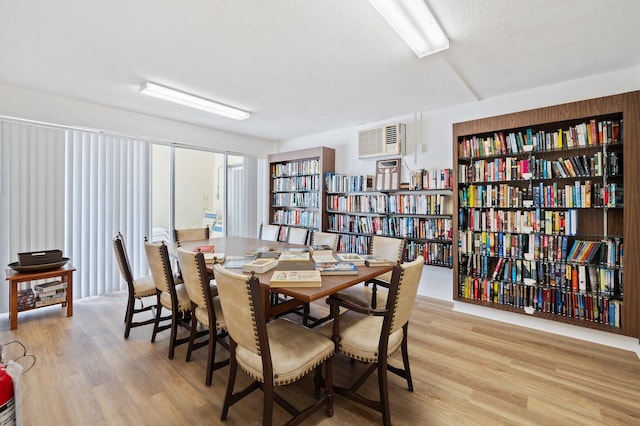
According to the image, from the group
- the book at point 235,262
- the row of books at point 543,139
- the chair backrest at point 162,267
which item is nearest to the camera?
the book at point 235,262

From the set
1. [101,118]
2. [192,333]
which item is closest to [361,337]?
[192,333]

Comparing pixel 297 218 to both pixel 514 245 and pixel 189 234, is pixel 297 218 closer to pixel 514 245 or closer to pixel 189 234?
pixel 189 234

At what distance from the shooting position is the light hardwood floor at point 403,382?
1713mm

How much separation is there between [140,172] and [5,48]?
195 centimetres

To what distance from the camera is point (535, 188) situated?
2.96m

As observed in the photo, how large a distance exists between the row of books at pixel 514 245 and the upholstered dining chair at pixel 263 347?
2.45 metres

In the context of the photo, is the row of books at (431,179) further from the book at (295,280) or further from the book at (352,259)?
the book at (295,280)

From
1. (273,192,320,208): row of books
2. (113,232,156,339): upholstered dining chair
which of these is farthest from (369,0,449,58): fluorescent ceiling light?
(273,192,320,208): row of books

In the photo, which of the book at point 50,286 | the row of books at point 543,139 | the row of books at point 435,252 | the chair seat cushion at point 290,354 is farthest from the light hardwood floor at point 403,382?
the row of books at point 543,139

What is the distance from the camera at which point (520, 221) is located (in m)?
3.03

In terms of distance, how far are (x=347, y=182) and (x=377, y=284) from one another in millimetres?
2436

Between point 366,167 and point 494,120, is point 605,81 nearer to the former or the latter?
point 494,120

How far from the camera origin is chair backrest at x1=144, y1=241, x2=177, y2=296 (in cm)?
226

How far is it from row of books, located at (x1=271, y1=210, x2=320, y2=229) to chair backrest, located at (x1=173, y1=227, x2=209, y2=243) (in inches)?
66.5
